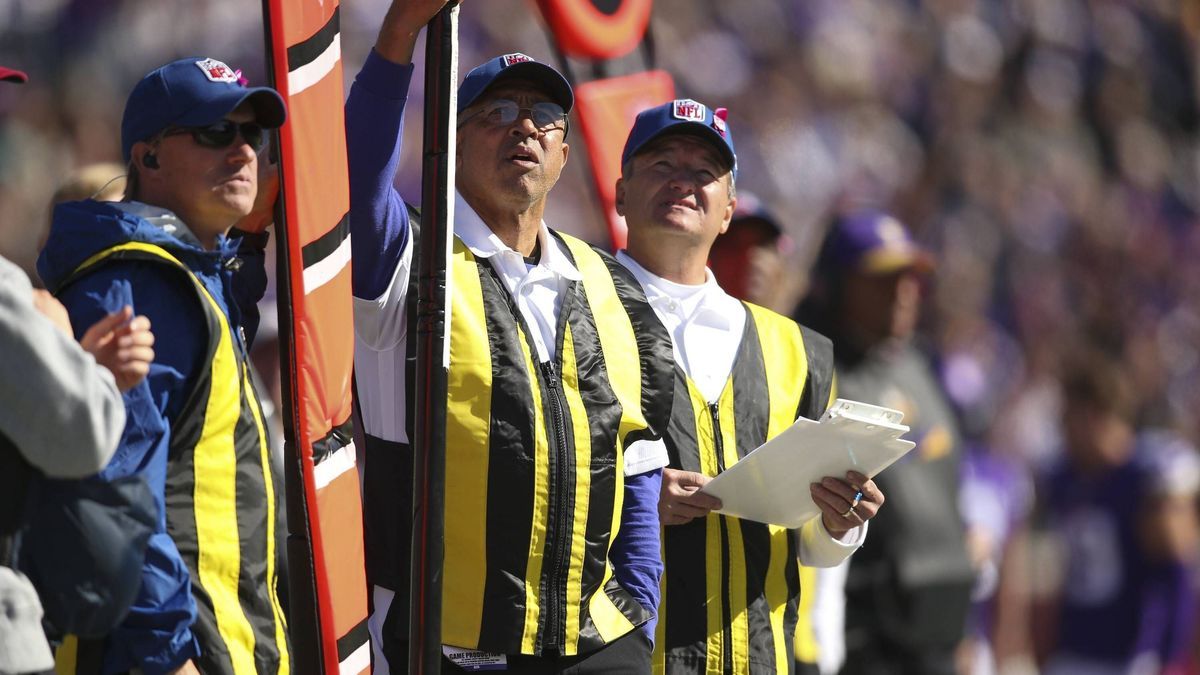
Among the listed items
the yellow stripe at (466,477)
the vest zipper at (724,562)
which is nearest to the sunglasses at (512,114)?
the yellow stripe at (466,477)

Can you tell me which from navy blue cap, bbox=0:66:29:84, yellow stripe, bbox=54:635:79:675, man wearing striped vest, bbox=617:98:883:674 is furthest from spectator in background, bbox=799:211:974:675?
navy blue cap, bbox=0:66:29:84

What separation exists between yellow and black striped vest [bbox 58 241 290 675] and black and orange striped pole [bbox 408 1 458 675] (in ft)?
0.82

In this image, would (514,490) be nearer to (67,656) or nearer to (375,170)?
(375,170)

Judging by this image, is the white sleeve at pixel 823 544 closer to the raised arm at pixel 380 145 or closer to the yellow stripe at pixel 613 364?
the yellow stripe at pixel 613 364

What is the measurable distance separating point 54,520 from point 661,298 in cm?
197

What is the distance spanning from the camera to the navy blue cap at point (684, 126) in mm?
4406

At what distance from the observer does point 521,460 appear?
355 cm

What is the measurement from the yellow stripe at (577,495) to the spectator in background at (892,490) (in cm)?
254

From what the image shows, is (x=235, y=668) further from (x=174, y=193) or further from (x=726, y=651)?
(x=726, y=651)

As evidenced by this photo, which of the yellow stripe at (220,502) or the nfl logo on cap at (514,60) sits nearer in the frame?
the yellow stripe at (220,502)

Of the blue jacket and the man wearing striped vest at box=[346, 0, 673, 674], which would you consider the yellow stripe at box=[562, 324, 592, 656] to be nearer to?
the man wearing striped vest at box=[346, 0, 673, 674]

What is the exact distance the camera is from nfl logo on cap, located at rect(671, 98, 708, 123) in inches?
173

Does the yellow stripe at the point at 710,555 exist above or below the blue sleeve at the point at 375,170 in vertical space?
below

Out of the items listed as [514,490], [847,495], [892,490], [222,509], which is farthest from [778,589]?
[892,490]
